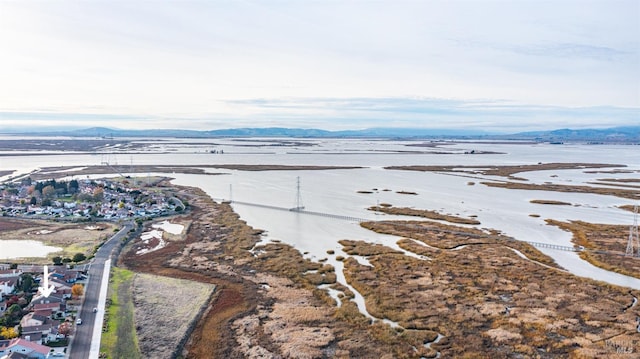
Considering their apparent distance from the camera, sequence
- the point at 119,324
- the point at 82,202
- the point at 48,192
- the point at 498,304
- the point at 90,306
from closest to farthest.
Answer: the point at 119,324 < the point at 90,306 < the point at 498,304 < the point at 82,202 < the point at 48,192

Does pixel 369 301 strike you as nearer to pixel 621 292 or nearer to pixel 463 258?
pixel 463 258

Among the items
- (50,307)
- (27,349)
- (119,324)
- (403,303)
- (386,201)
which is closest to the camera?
(27,349)

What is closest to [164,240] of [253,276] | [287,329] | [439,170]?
[253,276]

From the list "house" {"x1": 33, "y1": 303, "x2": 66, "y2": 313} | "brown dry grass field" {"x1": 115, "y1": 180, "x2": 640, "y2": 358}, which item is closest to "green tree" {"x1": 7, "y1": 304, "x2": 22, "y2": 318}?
"house" {"x1": 33, "y1": 303, "x2": 66, "y2": 313}

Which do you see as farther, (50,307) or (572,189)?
(572,189)

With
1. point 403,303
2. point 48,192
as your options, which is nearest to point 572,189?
point 403,303

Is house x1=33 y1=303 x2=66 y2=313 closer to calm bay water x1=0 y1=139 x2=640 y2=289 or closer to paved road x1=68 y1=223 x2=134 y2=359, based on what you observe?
paved road x1=68 y1=223 x2=134 y2=359

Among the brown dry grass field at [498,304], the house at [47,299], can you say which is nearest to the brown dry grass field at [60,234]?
the house at [47,299]

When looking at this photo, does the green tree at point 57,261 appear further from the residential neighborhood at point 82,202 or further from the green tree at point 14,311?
the residential neighborhood at point 82,202

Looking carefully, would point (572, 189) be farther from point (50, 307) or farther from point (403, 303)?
point (50, 307)
